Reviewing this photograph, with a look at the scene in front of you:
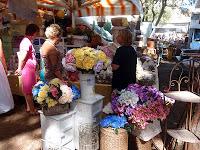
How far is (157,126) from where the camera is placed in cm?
369

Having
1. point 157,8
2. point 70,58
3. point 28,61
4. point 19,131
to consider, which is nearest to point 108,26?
point 28,61

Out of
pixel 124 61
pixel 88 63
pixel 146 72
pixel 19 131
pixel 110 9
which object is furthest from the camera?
pixel 110 9

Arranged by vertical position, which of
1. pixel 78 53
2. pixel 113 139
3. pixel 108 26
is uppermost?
pixel 108 26

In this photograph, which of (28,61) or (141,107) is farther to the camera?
(28,61)

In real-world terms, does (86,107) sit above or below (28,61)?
below

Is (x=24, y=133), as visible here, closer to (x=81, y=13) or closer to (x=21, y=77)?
(x=21, y=77)

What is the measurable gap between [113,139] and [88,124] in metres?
0.44

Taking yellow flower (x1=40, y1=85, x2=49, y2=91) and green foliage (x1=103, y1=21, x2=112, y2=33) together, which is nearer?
yellow flower (x1=40, y1=85, x2=49, y2=91)

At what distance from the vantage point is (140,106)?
3367 mm

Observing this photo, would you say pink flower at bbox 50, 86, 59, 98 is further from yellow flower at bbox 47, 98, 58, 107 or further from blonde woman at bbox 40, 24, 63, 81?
blonde woman at bbox 40, 24, 63, 81

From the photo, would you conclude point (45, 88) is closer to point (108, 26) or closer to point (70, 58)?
point (70, 58)

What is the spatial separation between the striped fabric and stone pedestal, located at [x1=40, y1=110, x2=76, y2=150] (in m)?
4.16

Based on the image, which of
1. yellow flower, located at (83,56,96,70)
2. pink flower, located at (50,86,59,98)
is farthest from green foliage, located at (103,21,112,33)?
pink flower, located at (50,86,59,98)

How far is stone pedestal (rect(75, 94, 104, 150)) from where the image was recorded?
3.72 m
